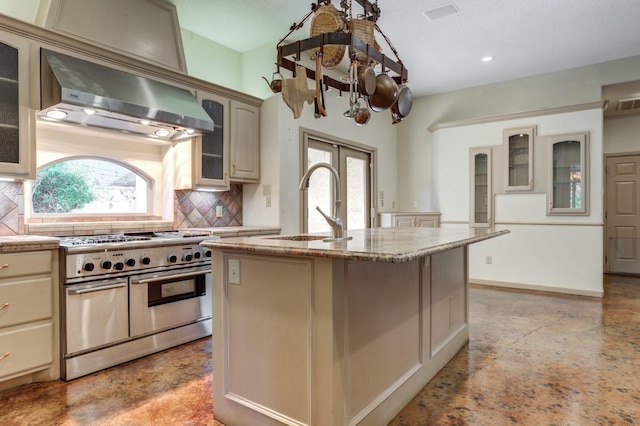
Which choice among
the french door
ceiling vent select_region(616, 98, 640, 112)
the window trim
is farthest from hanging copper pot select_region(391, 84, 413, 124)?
ceiling vent select_region(616, 98, 640, 112)

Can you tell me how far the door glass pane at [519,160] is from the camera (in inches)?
200

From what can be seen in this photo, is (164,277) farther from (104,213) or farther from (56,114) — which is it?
(56,114)

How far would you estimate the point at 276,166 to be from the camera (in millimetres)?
4051

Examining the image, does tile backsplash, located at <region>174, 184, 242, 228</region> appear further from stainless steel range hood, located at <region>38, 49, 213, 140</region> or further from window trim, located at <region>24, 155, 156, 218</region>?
stainless steel range hood, located at <region>38, 49, 213, 140</region>

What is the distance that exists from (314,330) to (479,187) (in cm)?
456

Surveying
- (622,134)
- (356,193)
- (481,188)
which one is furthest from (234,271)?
(622,134)

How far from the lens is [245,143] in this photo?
3996mm

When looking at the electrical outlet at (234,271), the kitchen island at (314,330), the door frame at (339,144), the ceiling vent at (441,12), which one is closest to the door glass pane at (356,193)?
the door frame at (339,144)

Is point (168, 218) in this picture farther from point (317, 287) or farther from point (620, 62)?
point (620, 62)

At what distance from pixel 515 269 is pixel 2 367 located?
17.8 feet

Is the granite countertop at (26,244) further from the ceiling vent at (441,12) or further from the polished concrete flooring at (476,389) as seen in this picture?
the ceiling vent at (441,12)

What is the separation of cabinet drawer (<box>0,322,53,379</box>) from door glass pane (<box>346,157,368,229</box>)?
3716mm

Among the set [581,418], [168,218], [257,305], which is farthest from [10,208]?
[581,418]

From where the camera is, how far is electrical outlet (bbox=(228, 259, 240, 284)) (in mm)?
1883
